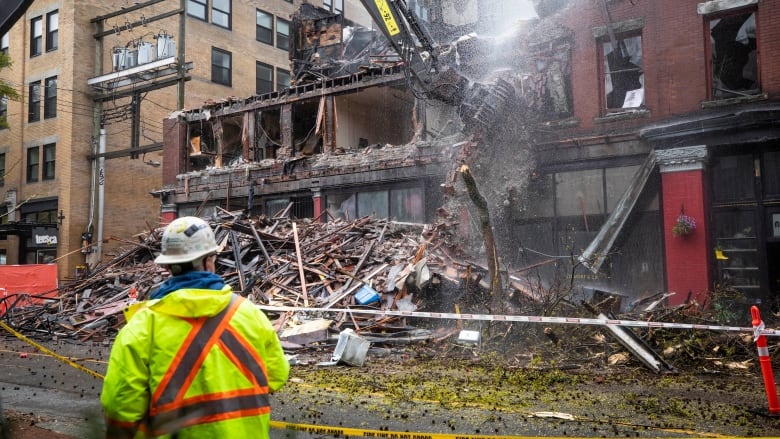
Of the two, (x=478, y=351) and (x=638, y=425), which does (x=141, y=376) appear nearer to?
(x=638, y=425)

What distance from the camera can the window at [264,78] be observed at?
32.1 m

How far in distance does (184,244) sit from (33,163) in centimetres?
3043

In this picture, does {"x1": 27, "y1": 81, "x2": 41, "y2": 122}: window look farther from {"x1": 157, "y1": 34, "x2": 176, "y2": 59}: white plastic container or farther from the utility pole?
{"x1": 157, "y1": 34, "x2": 176, "y2": 59}: white plastic container

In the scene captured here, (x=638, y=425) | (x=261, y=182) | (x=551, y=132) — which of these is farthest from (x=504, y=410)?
(x=261, y=182)

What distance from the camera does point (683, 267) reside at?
44.1 feet

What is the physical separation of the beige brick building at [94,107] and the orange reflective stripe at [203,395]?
23.9m

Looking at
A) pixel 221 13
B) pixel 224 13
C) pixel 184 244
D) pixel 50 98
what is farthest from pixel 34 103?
pixel 184 244

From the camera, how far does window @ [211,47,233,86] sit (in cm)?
3016

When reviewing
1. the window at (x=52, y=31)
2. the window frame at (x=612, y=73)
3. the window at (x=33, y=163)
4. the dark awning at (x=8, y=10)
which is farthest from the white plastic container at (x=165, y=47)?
the dark awning at (x=8, y=10)

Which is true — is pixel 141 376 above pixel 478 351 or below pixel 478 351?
above

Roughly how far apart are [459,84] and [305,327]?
8256mm

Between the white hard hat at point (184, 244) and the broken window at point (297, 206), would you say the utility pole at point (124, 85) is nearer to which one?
the broken window at point (297, 206)

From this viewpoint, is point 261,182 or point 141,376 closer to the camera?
point 141,376

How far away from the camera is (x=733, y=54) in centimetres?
1377
